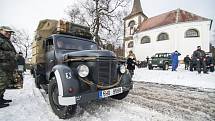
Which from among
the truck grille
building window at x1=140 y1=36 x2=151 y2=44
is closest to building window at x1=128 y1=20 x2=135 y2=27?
building window at x1=140 y1=36 x2=151 y2=44

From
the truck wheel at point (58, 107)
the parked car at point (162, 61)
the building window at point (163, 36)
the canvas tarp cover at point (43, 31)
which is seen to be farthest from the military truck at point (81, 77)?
the building window at point (163, 36)

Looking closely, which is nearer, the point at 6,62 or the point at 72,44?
the point at 6,62

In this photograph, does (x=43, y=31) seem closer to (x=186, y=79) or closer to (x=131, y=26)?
(x=186, y=79)

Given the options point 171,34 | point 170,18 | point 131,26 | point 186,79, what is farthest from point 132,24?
point 186,79

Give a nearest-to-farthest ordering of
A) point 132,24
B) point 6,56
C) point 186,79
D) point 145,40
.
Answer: point 6,56 → point 186,79 → point 145,40 → point 132,24

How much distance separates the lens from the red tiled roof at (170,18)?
30.0 meters

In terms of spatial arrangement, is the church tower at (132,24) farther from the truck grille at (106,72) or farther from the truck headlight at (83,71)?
the truck headlight at (83,71)

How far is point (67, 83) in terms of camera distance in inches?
126

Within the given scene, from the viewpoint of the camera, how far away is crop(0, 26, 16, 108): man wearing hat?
12.7 ft

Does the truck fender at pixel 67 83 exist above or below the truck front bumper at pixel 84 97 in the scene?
above

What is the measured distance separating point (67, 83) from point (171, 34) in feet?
100

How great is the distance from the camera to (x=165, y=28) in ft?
103

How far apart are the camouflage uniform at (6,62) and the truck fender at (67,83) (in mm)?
1452

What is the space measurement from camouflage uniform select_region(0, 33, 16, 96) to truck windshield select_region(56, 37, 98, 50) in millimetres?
1199
